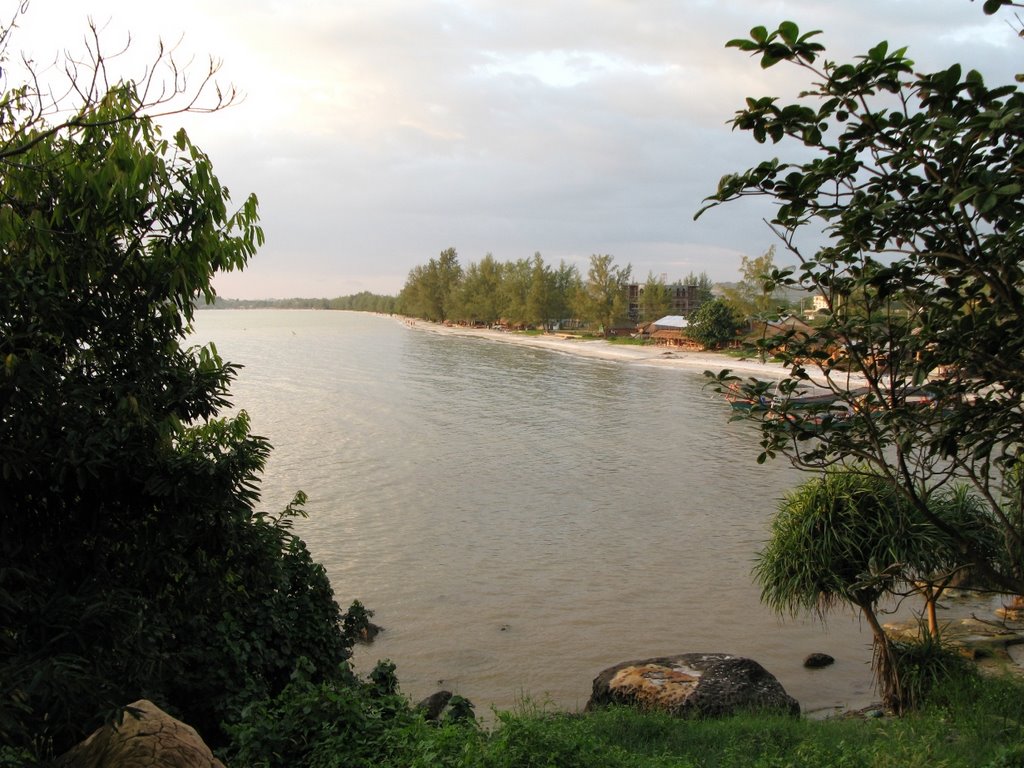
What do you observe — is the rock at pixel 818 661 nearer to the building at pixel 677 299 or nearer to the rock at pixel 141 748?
the rock at pixel 141 748

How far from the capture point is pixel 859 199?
3881 mm

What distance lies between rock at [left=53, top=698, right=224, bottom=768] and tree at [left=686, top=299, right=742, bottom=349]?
226ft

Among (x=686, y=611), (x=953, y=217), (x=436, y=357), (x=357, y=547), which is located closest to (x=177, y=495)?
(x=953, y=217)

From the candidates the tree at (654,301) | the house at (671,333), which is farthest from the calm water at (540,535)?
the tree at (654,301)

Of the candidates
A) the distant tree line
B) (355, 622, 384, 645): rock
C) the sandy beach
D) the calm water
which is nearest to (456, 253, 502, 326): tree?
the distant tree line

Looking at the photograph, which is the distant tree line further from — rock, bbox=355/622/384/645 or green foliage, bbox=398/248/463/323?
rock, bbox=355/622/384/645

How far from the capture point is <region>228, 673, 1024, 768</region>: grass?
16.8 feet

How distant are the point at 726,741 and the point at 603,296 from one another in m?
93.8

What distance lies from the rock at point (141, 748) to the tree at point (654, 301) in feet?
316

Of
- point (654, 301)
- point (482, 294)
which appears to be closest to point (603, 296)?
point (654, 301)

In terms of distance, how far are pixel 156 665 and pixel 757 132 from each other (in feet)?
17.0

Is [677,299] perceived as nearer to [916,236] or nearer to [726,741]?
[726,741]

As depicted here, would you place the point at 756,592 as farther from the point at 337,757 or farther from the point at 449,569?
the point at 337,757

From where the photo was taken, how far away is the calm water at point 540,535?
1199 centimetres
